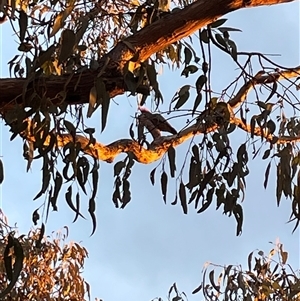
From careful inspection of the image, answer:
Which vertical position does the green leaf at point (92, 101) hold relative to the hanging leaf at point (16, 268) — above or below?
above

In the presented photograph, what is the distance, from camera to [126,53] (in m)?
1.56

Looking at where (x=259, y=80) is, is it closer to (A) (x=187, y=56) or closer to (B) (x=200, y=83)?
(A) (x=187, y=56)

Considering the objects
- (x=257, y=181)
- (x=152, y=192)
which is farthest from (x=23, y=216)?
(x=257, y=181)

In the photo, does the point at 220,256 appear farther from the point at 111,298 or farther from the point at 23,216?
the point at 23,216

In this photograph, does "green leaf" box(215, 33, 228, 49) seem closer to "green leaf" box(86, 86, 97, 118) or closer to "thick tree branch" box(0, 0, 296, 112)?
"thick tree branch" box(0, 0, 296, 112)

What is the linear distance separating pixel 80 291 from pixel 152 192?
2.37 feet

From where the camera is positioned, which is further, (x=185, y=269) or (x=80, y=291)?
(x=185, y=269)

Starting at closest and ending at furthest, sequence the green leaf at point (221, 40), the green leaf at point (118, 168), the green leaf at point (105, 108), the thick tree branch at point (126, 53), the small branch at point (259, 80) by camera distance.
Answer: the green leaf at point (105, 108) < the thick tree branch at point (126, 53) < the green leaf at point (221, 40) < the green leaf at point (118, 168) < the small branch at point (259, 80)

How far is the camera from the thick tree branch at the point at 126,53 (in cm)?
146

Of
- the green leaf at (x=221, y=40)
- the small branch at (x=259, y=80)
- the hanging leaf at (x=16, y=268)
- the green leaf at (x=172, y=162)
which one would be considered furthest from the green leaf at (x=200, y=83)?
the hanging leaf at (x=16, y=268)

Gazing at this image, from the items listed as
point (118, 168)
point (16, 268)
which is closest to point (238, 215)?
point (118, 168)

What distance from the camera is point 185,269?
10.6 feet

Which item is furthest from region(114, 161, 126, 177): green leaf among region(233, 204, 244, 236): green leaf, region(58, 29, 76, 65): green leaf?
region(58, 29, 76, 65): green leaf

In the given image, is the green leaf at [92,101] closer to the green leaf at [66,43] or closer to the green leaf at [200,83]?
the green leaf at [66,43]
